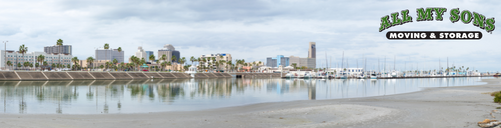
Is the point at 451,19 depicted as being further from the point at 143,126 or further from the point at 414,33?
the point at 143,126

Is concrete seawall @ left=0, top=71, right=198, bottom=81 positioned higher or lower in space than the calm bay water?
higher

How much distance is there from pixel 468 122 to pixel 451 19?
13178 millimetres

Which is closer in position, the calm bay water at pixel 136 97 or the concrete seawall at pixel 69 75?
the calm bay water at pixel 136 97

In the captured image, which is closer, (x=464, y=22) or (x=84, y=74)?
(x=464, y=22)

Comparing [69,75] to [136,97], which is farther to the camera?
[69,75]

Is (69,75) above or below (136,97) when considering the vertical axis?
above

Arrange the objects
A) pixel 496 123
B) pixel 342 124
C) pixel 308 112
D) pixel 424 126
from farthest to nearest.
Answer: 1. pixel 308 112
2. pixel 342 124
3. pixel 424 126
4. pixel 496 123

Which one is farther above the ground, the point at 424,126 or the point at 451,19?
the point at 451,19

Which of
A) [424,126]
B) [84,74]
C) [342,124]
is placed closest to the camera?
[424,126]

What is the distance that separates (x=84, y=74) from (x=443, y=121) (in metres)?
123

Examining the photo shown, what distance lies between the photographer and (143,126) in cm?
1805

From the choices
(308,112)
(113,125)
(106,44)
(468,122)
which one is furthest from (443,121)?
(106,44)

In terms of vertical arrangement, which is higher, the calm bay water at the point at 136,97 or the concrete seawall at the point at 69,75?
the concrete seawall at the point at 69,75

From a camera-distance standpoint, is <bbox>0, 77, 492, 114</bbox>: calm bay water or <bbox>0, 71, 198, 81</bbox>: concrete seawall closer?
<bbox>0, 77, 492, 114</bbox>: calm bay water
